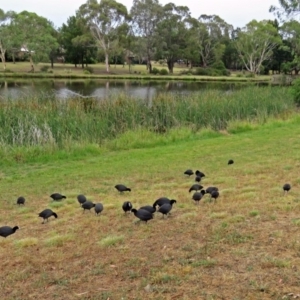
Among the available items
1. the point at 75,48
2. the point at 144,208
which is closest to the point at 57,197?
the point at 144,208

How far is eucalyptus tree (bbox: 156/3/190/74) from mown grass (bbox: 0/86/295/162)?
155 feet

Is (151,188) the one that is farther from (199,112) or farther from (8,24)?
(8,24)

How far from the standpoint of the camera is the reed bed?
1103 centimetres

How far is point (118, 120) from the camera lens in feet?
42.2

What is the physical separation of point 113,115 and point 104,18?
48.7 metres

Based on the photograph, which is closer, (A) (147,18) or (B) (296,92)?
(B) (296,92)

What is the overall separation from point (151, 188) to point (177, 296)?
3.57 metres

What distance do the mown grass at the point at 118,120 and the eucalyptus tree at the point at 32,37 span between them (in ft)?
135

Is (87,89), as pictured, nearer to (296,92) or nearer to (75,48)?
(296,92)

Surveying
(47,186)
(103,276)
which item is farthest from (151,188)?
(103,276)

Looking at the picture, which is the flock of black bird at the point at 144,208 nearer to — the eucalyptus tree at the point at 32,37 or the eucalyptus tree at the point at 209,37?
the eucalyptus tree at the point at 32,37

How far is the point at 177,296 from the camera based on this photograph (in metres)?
2.95

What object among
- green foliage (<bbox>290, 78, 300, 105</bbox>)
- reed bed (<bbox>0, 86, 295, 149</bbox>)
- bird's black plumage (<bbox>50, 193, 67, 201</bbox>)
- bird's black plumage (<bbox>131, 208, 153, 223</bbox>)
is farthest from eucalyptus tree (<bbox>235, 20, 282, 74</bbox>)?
bird's black plumage (<bbox>131, 208, 153, 223</bbox>)

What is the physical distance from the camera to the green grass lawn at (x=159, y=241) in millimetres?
3117
